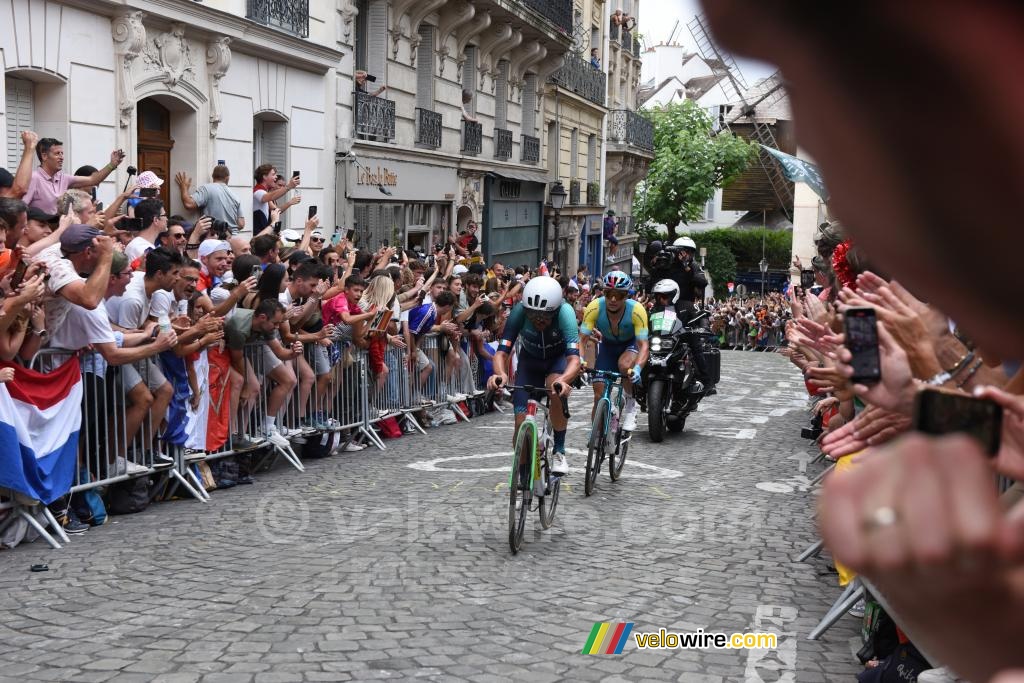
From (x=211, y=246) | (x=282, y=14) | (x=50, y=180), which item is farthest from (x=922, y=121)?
(x=282, y=14)

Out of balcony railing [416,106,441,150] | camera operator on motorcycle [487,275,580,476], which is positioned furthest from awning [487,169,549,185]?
camera operator on motorcycle [487,275,580,476]

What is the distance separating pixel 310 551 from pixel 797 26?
295 inches

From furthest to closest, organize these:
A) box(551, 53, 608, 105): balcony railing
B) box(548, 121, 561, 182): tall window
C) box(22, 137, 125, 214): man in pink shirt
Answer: box(551, 53, 608, 105): balcony railing → box(548, 121, 561, 182): tall window → box(22, 137, 125, 214): man in pink shirt

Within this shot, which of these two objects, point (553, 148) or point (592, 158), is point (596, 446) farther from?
point (592, 158)

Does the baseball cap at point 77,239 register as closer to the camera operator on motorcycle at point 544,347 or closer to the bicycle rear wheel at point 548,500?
the camera operator on motorcycle at point 544,347

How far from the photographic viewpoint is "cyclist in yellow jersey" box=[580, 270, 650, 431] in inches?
450

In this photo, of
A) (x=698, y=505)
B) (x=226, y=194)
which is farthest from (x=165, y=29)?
(x=698, y=505)

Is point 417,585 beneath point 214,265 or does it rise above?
beneath

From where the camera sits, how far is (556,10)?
118 ft

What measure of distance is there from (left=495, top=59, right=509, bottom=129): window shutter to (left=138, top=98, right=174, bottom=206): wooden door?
16.8 metres

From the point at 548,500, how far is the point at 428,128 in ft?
60.9

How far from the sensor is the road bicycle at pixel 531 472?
26.6 feet

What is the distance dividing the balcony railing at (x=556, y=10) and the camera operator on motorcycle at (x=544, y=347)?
22.9 meters

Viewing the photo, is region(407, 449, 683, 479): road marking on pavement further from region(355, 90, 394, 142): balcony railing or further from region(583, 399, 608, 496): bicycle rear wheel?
region(355, 90, 394, 142): balcony railing
